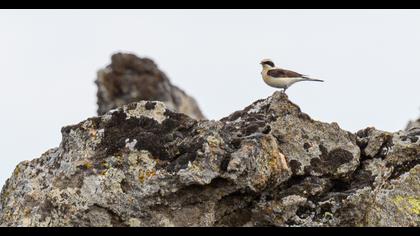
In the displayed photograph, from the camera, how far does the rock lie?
31328mm

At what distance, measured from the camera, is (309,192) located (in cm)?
1145

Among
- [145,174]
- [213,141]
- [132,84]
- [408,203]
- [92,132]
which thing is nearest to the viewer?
[145,174]

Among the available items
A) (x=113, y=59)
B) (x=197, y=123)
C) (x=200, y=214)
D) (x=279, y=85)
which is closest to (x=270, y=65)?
(x=279, y=85)

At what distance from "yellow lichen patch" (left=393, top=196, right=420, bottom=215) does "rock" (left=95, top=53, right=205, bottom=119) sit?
19.5 metres

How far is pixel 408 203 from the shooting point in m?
11.7

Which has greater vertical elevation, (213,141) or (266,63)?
(266,63)

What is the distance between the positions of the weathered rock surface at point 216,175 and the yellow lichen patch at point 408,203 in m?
0.01

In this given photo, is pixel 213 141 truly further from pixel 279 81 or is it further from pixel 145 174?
pixel 279 81

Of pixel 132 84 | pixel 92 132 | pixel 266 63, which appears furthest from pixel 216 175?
pixel 132 84

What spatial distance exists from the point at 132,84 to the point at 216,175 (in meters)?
21.2

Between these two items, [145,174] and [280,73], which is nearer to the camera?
[145,174]

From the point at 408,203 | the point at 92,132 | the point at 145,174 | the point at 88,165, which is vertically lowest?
the point at 408,203

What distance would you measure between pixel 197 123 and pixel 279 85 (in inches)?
248
